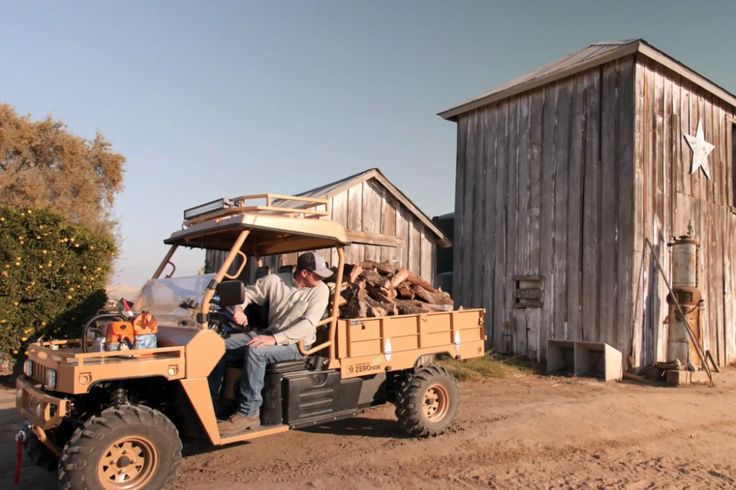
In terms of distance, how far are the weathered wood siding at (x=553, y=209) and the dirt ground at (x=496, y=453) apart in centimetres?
340

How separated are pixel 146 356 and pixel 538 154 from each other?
33.3 feet

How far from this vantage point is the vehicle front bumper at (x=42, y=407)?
13.5ft

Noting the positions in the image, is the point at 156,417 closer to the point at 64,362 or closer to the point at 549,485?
the point at 64,362

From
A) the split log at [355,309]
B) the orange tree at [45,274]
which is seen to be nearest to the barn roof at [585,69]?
the split log at [355,309]

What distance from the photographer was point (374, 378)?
6.12 m

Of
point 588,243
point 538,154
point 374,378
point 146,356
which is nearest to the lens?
point 146,356

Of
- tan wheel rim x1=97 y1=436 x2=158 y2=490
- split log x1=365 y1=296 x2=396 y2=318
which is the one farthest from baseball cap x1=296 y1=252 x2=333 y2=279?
split log x1=365 y1=296 x2=396 y2=318

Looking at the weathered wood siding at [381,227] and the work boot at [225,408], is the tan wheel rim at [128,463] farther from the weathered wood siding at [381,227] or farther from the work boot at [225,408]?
the weathered wood siding at [381,227]

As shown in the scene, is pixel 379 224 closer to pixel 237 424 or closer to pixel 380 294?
pixel 380 294

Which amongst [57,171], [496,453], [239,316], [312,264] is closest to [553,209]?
[496,453]

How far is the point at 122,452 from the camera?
162 inches

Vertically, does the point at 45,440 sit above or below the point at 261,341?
below

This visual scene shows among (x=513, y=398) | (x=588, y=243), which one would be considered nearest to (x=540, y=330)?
(x=588, y=243)

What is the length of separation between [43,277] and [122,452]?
6.02 meters
